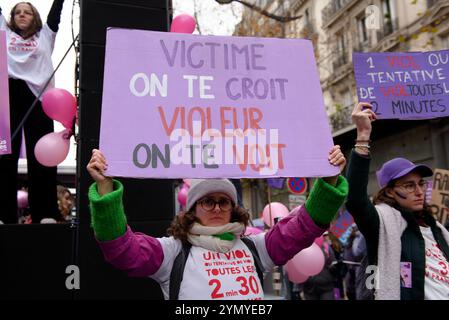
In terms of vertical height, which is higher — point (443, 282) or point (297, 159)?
point (297, 159)

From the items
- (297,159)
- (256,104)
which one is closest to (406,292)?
(297,159)

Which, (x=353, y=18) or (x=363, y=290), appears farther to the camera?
(x=353, y=18)

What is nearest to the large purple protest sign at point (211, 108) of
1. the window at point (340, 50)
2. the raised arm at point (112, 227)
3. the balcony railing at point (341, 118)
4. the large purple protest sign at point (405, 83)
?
the raised arm at point (112, 227)

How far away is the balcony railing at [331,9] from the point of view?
1942 cm

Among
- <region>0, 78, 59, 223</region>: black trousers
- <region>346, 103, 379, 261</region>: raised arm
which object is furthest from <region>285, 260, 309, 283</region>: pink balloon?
<region>0, 78, 59, 223</region>: black trousers

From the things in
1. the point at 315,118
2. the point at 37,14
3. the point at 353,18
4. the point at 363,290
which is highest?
the point at 353,18

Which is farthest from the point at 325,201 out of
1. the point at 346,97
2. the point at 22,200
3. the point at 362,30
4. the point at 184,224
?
the point at 346,97

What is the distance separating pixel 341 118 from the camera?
60.3ft

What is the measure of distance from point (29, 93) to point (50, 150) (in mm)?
528

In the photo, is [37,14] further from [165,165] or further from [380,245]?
[380,245]

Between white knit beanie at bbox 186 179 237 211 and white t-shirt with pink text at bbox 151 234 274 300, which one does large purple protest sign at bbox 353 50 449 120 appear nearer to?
white knit beanie at bbox 186 179 237 211

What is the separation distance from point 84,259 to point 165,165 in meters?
1.14

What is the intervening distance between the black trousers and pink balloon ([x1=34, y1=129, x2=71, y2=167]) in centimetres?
26

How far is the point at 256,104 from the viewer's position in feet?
7.72
